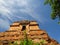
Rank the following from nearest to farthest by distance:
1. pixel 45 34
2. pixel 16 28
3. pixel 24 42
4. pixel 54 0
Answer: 1. pixel 24 42
2. pixel 54 0
3. pixel 45 34
4. pixel 16 28

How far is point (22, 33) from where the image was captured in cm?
6675

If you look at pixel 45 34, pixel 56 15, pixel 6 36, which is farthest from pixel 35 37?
pixel 56 15

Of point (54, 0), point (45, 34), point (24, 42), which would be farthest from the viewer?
point (45, 34)

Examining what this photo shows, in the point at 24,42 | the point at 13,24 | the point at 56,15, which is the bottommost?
the point at 24,42

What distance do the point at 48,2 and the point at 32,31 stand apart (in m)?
43.4

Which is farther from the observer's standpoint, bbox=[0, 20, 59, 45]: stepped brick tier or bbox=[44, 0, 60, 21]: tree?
bbox=[0, 20, 59, 45]: stepped brick tier

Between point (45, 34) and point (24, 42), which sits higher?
point (45, 34)

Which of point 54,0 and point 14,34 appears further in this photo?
point 14,34

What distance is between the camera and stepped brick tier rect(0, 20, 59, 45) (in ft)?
217

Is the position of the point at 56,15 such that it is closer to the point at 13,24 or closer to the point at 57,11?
the point at 57,11

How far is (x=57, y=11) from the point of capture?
27.6 metres

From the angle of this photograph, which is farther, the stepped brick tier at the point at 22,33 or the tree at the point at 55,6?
the stepped brick tier at the point at 22,33

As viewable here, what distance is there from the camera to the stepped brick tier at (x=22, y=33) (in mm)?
66000

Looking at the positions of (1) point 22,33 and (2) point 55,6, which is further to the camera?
(1) point 22,33
